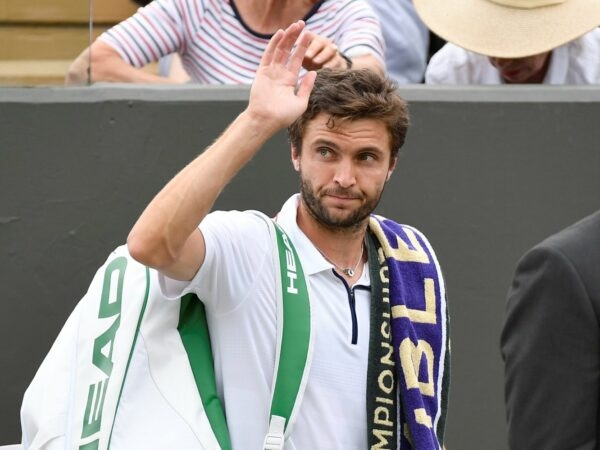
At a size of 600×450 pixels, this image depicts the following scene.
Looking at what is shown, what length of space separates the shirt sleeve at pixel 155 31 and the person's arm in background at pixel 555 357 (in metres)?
2.66

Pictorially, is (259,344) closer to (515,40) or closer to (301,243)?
(301,243)

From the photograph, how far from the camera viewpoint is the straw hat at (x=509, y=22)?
17.3ft

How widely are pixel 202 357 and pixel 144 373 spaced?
15 centimetres

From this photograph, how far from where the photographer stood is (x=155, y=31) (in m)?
5.14

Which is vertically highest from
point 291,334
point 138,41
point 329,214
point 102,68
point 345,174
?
point 138,41

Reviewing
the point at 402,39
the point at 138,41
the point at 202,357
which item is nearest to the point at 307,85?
the point at 202,357

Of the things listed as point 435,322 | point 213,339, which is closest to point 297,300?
point 213,339

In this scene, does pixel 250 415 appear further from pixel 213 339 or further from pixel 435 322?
pixel 435 322

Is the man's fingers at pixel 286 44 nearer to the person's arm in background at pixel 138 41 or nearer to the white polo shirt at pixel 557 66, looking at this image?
the person's arm in background at pixel 138 41

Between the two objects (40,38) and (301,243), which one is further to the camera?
(40,38)

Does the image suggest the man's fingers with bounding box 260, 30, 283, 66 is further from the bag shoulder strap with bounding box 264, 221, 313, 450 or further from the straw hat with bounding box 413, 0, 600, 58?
the straw hat with bounding box 413, 0, 600, 58

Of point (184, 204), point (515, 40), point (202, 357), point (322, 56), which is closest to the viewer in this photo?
point (184, 204)

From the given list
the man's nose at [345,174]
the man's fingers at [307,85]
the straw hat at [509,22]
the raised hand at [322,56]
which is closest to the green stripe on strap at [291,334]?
the man's nose at [345,174]

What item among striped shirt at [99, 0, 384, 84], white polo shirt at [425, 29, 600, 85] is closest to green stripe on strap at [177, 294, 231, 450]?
striped shirt at [99, 0, 384, 84]
